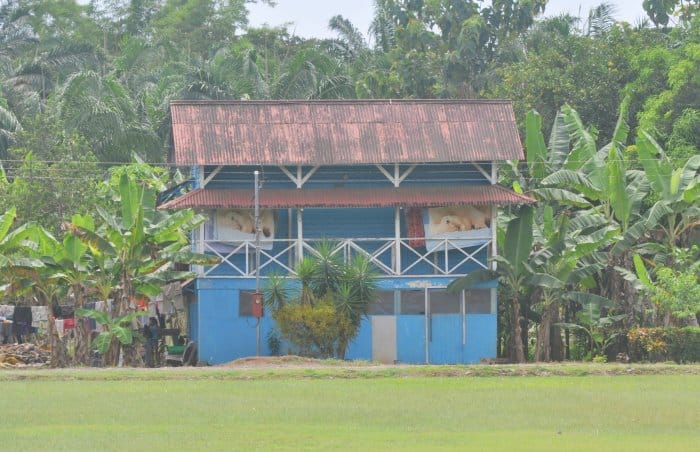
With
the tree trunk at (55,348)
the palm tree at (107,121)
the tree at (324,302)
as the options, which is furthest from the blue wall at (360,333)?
the palm tree at (107,121)

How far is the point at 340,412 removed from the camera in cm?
2516

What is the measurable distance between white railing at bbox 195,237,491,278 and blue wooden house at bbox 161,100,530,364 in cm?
4

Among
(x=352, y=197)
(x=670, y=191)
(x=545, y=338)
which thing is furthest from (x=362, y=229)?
(x=670, y=191)

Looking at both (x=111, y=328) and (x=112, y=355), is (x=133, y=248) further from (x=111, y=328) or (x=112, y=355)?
(x=112, y=355)

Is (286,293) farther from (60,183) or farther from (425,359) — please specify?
(60,183)

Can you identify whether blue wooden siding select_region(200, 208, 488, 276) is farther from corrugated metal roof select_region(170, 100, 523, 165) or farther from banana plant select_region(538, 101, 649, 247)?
banana plant select_region(538, 101, 649, 247)

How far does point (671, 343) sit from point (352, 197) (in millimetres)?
9091

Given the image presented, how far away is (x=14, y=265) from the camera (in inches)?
1373

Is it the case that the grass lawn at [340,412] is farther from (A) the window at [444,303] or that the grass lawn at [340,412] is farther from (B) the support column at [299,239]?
(A) the window at [444,303]

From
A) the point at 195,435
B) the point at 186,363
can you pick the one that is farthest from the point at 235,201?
the point at 195,435

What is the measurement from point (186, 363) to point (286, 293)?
11.7 ft

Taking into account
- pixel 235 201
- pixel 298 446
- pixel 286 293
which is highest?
pixel 235 201

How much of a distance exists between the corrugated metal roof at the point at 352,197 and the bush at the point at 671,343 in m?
4.91

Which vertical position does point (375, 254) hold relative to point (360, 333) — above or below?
above
